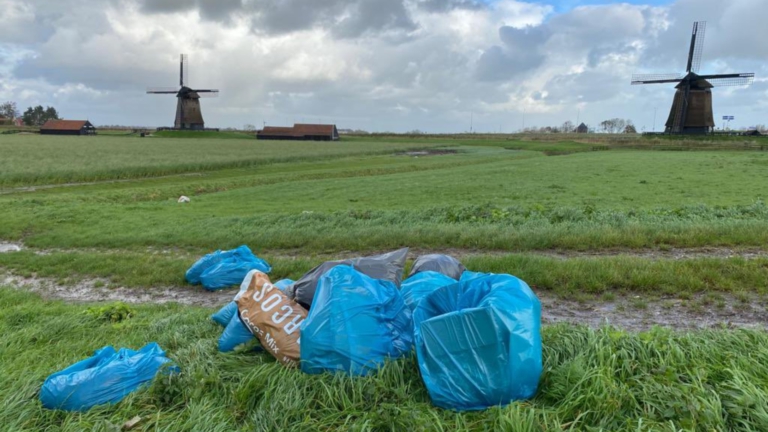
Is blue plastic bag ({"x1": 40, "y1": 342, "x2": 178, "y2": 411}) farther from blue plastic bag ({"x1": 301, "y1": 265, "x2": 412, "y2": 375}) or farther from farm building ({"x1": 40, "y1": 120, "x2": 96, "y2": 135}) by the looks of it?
farm building ({"x1": 40, "y1": 120, "x2": 96, "y2": 135})

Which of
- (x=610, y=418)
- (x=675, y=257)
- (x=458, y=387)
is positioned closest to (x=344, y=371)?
(x=458, y=387)

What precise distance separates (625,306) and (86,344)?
6.29 m

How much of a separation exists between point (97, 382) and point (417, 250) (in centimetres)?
692

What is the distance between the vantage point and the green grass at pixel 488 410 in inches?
103

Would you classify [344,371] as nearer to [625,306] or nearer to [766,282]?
[625,306]

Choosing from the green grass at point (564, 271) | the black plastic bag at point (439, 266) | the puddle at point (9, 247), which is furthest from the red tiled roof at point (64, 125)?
the black plastic bag at point (439, 266)

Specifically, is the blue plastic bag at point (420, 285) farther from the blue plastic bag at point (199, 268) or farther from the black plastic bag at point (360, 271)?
the blue plastic bag at point (199, 268)

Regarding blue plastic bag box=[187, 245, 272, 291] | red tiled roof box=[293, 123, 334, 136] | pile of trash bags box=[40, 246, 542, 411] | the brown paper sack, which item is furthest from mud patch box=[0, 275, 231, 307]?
red tiled roof box=[293, 123, 334, 136]

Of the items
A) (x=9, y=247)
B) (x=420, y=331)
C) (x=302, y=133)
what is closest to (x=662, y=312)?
(x=420, y=331)

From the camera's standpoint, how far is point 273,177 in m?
29.6

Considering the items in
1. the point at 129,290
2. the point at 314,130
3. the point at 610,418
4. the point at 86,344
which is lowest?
the point at 129,290

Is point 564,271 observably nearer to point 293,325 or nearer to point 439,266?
point 439,266

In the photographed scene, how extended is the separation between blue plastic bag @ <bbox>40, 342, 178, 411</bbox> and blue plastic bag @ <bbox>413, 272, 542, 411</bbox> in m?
2.06

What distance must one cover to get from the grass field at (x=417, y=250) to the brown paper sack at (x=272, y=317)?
0.20 m
